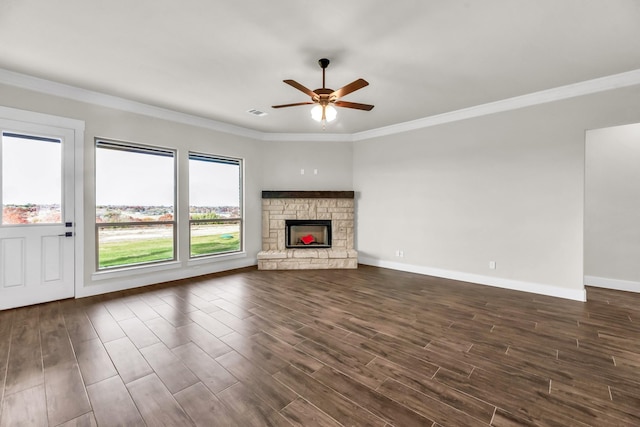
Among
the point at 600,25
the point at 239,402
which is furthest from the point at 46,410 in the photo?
the point at 600,25

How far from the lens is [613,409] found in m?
1.71

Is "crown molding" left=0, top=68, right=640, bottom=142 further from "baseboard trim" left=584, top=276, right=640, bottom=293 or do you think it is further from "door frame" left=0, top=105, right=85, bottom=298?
"baseboard trim" left=584, top=276, right=640, bottom=293

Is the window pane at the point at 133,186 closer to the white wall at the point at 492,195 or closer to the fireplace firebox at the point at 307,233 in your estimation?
the fireplace firebox at the point at 307,233

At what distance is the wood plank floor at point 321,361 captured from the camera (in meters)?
1.69

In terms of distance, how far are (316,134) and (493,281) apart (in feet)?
14.0

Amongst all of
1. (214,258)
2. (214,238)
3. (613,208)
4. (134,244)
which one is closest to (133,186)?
(134,244)

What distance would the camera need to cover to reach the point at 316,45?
268cm

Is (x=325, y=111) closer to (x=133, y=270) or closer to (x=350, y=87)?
(x=350, y=87)

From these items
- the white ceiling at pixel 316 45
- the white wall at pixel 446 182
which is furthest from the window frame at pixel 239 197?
the white ceiling at pixel 316 45

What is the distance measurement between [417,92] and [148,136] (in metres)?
4.15

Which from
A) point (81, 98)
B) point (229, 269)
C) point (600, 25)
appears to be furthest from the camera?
point (229, 269)

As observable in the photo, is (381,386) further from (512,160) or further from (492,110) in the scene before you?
(492,110)

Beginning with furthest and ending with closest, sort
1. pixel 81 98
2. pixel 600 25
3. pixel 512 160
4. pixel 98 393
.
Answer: pixel 512 160 → pixel 81 98 → pixel 600 25 → pixel 98 393

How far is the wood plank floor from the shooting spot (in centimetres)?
169
